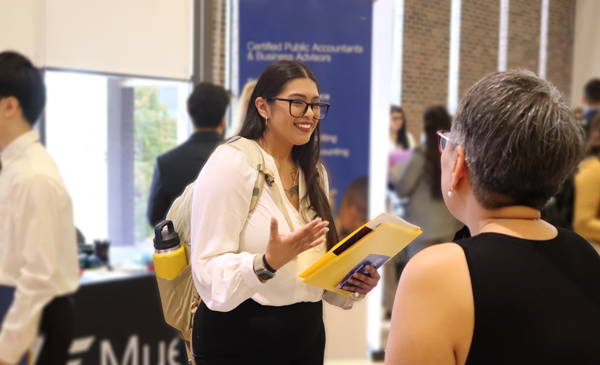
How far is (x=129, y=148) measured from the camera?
3402 mm

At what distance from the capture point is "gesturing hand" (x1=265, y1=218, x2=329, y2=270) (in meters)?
1.29

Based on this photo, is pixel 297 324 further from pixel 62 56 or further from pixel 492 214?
pixel 62 56

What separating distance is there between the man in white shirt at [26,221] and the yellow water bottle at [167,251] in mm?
1040

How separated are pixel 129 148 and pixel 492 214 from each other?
293 centimetres

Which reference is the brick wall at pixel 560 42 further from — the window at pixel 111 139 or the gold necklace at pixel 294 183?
the gold necklace at pixel 294 183

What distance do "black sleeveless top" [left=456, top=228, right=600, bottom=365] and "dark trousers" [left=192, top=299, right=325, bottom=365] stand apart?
0.82 metres

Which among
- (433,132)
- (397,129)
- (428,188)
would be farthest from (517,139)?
(397,129)

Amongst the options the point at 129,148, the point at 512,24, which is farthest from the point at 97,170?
the point at 512,24

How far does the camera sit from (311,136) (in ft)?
5.84

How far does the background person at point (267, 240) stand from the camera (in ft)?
4.56

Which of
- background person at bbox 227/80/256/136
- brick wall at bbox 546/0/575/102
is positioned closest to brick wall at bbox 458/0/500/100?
brick wall at bbox 546/0/575/102

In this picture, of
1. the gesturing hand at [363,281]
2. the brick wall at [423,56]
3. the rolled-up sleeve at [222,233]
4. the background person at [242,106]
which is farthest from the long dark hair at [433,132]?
the brick wall at [423,56]

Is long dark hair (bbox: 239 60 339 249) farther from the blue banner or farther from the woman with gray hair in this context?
the blue banner

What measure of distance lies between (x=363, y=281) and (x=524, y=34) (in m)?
7.42
